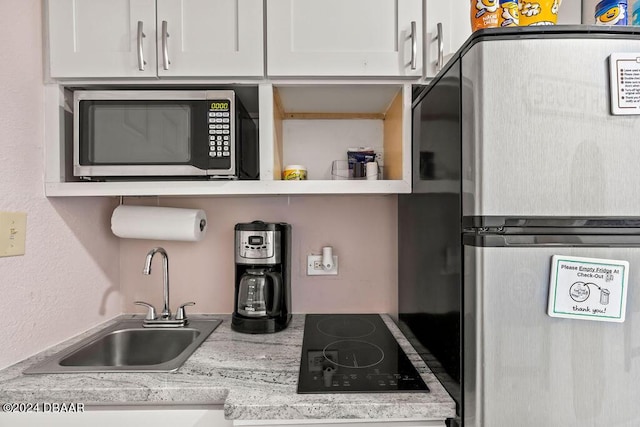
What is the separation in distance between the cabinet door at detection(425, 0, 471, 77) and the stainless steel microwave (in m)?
0.63

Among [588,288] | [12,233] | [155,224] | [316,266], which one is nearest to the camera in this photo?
[588,288]

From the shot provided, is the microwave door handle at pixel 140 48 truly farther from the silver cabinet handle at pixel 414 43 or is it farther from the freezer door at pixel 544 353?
the freezer door at pixel 544 353

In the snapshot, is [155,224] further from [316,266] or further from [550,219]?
[550,219]

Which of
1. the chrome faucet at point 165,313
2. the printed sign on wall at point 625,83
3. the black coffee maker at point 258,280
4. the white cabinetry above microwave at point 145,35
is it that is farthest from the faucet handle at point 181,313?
the printed sign on wall at point 625,83

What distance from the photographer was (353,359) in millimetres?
1159

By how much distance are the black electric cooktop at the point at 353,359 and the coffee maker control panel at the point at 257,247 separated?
317mm

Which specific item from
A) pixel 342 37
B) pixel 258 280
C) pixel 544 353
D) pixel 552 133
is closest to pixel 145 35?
pixel 342 37

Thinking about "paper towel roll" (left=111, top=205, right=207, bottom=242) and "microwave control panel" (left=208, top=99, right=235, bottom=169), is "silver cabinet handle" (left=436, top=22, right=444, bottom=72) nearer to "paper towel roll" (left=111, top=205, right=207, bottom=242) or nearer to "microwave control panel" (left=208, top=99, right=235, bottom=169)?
"microwave control panel" (left=208, top=99, right=235, bottom=169)

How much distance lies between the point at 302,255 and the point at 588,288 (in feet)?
3.42

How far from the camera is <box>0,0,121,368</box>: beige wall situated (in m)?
1.07

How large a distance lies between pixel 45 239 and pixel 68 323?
0.31 m

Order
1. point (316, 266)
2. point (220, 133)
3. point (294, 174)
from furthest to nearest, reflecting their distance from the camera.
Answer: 1. point (316, 266)
2. point (294, 174)
3. point (220, 133)

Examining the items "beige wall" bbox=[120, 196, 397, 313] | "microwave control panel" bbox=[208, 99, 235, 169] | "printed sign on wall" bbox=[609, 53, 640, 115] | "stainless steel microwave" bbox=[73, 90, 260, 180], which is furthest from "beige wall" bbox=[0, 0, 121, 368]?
"printed sign on wall" bbox=[609, 53, 640, 115]

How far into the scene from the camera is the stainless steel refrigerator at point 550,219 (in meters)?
0.80
